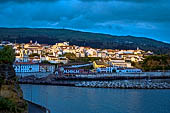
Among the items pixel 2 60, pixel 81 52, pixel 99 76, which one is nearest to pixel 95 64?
pixel 99 76

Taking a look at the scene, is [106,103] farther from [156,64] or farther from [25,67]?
[156,64]

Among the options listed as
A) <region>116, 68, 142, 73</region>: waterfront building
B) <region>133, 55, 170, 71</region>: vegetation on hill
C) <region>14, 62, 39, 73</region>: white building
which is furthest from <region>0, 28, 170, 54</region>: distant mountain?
<region>14, 62, 39, 73</region>: white building

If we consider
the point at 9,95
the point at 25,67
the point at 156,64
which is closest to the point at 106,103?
the point at 9,95

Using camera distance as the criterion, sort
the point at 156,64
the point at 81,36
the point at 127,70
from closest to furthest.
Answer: the point at 127,70
the point at 156,64
the point at 81,36

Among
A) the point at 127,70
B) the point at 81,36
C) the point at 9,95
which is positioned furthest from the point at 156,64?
the point at 81,36

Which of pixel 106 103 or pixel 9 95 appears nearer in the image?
pixel 9 95

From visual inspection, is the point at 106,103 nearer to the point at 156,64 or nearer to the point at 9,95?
the point at 9,95

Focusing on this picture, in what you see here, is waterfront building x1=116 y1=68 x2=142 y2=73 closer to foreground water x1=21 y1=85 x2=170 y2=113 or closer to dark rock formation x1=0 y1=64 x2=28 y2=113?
foreground water x1=21 y1=85 x2=170 y2=113

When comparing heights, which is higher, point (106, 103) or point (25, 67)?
point (25, 67)

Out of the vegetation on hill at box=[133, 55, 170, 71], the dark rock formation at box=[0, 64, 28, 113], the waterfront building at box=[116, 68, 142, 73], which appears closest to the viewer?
the dark rock formation at box=[0, 64, 28, 113]

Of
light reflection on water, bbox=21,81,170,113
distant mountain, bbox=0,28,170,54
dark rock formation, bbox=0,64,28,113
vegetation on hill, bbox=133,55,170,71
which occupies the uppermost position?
distant mountain, bbox=0,28,170,54

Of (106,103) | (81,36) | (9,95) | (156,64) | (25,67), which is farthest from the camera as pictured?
(81,36)

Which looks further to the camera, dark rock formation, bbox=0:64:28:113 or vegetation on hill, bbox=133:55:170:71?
vegetation on hill, bbox=133:55:170:71

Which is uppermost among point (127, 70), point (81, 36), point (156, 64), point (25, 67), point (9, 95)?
point (81, 36)
